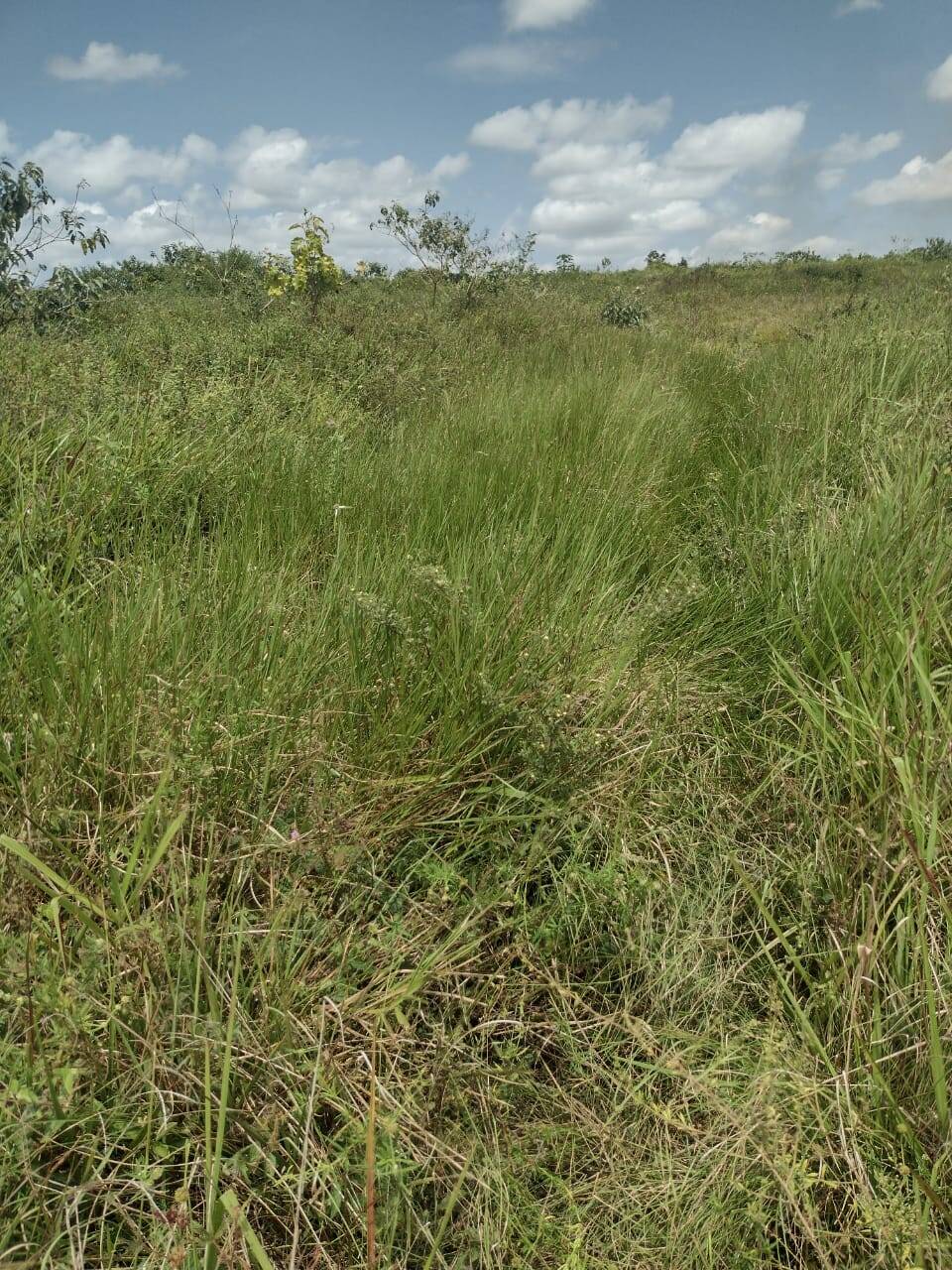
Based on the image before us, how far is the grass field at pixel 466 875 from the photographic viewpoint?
3.83ft

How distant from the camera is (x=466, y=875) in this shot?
5.70 feet

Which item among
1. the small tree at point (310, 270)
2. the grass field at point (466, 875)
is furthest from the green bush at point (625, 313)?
the grass field at point (466, 875)

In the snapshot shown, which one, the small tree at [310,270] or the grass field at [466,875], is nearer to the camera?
the grass field at [466,875]

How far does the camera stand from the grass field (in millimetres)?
1168

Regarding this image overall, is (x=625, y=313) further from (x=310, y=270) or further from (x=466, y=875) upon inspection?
(x=466, y=875)

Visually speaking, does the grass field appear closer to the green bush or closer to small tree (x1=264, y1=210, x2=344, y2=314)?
small tree (x1=264, y1=210, x2=344, y2=314)

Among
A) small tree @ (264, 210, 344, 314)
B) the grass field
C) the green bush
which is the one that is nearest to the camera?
the grass field

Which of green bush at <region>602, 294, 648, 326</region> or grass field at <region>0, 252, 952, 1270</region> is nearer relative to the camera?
grass field at <region>0, 252, 952, 1270</region>

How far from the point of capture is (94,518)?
2.60 m

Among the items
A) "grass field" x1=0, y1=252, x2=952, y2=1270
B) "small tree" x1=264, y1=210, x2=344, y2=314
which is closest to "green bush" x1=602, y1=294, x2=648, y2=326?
"small tree" x1=264, y1=210, x2=344, y2=314

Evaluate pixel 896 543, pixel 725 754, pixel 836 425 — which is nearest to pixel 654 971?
pixel 725 754

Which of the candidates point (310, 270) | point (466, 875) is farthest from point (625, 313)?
point (466, 875)

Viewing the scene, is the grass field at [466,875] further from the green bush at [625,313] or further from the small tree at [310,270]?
the green bush at [625,313]

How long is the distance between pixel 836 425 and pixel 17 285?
242 inches
